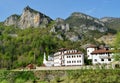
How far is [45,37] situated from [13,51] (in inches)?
829

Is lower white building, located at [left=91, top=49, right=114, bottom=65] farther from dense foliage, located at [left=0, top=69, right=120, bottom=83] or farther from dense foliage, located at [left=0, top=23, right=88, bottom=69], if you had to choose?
dense foliage, located at [left=0, top=23, right=88, bottom=69]

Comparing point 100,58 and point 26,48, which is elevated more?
point 26,48

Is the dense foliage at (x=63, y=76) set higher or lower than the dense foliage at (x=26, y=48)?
lower

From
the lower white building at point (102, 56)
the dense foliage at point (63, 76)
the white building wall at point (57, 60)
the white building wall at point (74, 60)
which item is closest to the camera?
the dense foliage at point (63, 76)

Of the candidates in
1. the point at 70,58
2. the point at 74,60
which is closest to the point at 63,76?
the point at 74,60

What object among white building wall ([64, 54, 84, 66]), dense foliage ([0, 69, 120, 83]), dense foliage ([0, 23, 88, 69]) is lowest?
dense foliage ([0, 69, 120, 83])

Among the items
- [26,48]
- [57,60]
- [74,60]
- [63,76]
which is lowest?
[63,76]

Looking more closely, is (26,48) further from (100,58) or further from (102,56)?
(102,56)

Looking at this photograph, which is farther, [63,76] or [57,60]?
[57,60]

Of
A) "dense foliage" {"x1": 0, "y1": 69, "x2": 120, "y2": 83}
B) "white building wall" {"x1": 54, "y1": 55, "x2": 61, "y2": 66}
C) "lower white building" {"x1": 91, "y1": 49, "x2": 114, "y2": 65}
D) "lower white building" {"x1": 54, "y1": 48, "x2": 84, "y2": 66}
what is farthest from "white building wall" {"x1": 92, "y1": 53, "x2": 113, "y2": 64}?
"dense foliage" {"x1": 0, "y1": 69, "x2": 120, "y2": 83}

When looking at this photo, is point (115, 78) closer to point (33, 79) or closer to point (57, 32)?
point (33, 79)

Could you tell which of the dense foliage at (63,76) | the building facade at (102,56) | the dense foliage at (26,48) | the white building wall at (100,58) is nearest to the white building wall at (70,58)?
the white building wall at (100,58)

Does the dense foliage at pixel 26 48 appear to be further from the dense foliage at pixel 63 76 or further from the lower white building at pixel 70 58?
the dense foliage at pixel 63 76

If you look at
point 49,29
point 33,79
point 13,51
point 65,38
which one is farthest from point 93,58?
point 49,29
